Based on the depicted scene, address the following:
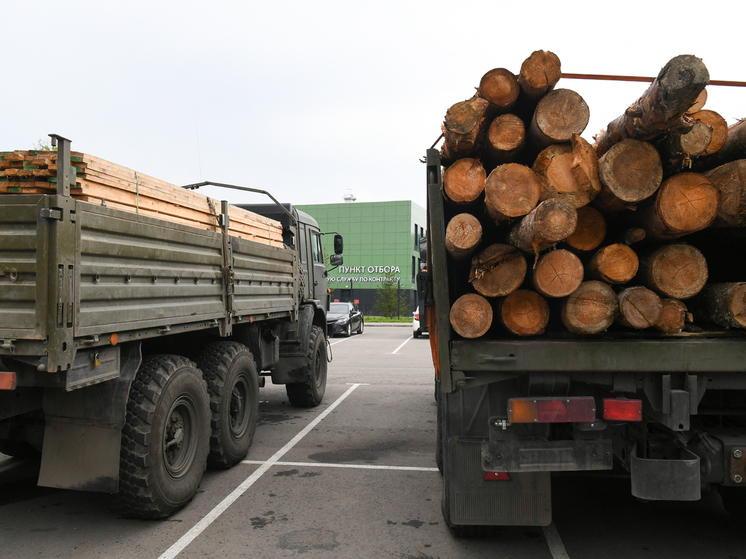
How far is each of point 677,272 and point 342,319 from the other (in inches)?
771

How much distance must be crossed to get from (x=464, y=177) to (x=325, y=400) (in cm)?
651

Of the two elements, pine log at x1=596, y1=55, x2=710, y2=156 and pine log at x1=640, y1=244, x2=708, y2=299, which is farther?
pine log at x1=640, y1=244, x2=708, y2=299

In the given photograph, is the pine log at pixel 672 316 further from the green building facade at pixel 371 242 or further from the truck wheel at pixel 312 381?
the green building facade at pixel 371 242

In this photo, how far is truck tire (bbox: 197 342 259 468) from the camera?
5195mm

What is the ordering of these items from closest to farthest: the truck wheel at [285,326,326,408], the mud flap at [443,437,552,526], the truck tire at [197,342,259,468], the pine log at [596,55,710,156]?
the pine log at [596,55,710,156] < the mud flap at [443,437,552,526] < the truck tire at [197,342,259,468] < the truck wheel at [285,326,326,408]

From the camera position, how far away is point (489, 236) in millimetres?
3580

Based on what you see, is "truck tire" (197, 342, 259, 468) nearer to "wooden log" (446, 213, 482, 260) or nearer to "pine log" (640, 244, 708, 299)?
"wooden log" (446, 213, 482, 260)

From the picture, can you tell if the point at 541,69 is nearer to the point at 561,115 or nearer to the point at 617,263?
the point at 561,115

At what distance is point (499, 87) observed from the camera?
323 centimetres

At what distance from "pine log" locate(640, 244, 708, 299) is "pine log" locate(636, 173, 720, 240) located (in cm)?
16

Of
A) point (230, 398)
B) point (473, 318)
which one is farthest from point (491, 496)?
point (230, 398)

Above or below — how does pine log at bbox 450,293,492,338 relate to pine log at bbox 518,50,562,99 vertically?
below

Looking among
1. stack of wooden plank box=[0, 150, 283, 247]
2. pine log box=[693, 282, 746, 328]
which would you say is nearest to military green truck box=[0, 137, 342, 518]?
stack of wooden plank box=[0, 150, 283, 247]

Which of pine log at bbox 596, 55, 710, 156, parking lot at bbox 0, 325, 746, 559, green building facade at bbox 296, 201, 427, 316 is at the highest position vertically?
green building facade at bbox 296, 201, 427, 316
